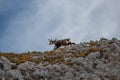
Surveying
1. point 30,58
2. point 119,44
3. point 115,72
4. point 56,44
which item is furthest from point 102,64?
point 56,44

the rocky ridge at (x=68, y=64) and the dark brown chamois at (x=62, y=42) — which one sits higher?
the dark brown chamois at (x=62, y=42)

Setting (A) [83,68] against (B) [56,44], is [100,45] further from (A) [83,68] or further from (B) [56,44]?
(B) [56,44]

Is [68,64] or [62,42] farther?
[62,42]

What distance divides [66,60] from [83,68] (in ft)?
8.33

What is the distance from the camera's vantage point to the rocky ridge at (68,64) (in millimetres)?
35188

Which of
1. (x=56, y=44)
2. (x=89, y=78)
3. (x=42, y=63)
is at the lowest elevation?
(x=89, y=78)

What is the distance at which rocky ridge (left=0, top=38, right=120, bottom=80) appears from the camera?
35.2 metres

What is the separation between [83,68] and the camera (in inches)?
1426

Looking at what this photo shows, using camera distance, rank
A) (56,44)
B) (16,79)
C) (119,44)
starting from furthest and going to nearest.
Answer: (56,44), (119,44), (16,79)

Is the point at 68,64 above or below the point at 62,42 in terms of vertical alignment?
below

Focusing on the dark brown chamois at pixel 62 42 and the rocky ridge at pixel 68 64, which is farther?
the dark brown chamois at pixel 62 42

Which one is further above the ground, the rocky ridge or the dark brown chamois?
the dark brown chamois

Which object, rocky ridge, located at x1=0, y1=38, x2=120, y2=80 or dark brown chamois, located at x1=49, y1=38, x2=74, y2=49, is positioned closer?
rocky ridge, located at x1=0, y1=38, x2=120, y2=80

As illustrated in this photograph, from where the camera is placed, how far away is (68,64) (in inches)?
1459
